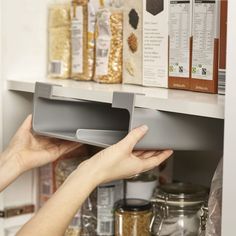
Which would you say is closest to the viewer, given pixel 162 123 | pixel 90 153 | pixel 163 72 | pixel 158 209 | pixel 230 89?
pixel 230 89

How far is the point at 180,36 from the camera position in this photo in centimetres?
105

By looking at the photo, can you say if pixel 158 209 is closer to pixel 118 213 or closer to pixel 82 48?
pixel 118 213

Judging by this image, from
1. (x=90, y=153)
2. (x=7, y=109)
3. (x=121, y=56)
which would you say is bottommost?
(x=90, y=153)

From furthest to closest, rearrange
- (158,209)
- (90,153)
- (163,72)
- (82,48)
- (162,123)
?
(90,153) < (82,48) < (158,209) < (163,72) < (162,123)

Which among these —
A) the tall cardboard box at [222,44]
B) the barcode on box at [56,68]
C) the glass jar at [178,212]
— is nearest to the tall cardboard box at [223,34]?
the tall cardboard box at [222,44]

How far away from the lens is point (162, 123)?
0.97 metres

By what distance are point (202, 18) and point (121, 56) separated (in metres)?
0.28

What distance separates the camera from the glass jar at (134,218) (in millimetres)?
1223

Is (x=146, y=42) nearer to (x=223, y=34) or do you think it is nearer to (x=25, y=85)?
(x=223, y=34)

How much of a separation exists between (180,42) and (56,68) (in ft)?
1.49

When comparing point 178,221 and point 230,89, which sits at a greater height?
point 230,89

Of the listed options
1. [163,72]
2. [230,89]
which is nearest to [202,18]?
[163,72]

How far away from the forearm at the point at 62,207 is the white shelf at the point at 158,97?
0.16 metres

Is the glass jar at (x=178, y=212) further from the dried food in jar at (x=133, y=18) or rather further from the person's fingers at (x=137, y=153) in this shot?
the dried food in jar at (x=133, y=18)
